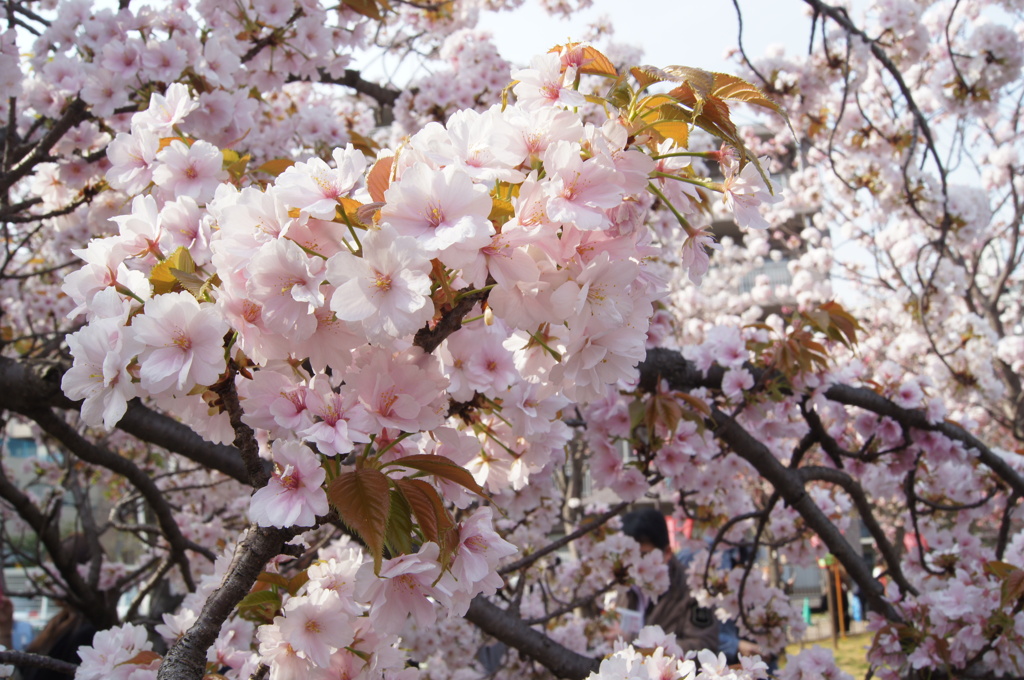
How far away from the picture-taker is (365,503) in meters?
0.86

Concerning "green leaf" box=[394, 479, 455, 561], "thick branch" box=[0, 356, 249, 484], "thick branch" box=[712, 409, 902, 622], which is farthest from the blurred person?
"green leaf" box=[394, 479, 455, 561]

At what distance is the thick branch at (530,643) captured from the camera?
6.48 feet

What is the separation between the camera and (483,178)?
86 centimetres

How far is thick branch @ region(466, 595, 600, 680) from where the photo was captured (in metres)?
1.97

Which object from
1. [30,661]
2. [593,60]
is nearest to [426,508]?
[593,60]

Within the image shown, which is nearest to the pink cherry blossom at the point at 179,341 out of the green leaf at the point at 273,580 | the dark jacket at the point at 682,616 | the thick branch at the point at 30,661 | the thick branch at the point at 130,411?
the green leaf at the point at 273,580

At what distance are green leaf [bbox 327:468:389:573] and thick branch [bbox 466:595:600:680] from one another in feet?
3.95

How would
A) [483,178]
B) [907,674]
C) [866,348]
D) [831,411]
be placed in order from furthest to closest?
[866,348], [831,411], [907,674], [483,178]

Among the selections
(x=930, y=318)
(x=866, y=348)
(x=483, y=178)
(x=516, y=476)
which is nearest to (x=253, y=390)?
(x=483, y=178)

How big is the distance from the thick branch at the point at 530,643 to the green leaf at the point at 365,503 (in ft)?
3.95

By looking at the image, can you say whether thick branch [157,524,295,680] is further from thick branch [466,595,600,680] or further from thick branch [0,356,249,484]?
thick branch [466,595,600,680]

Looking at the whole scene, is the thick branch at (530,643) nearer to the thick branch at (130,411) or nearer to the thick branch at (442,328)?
the thick branch at (130,411)

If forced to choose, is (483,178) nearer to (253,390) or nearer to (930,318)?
(253,390)

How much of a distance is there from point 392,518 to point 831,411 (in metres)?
2.56
